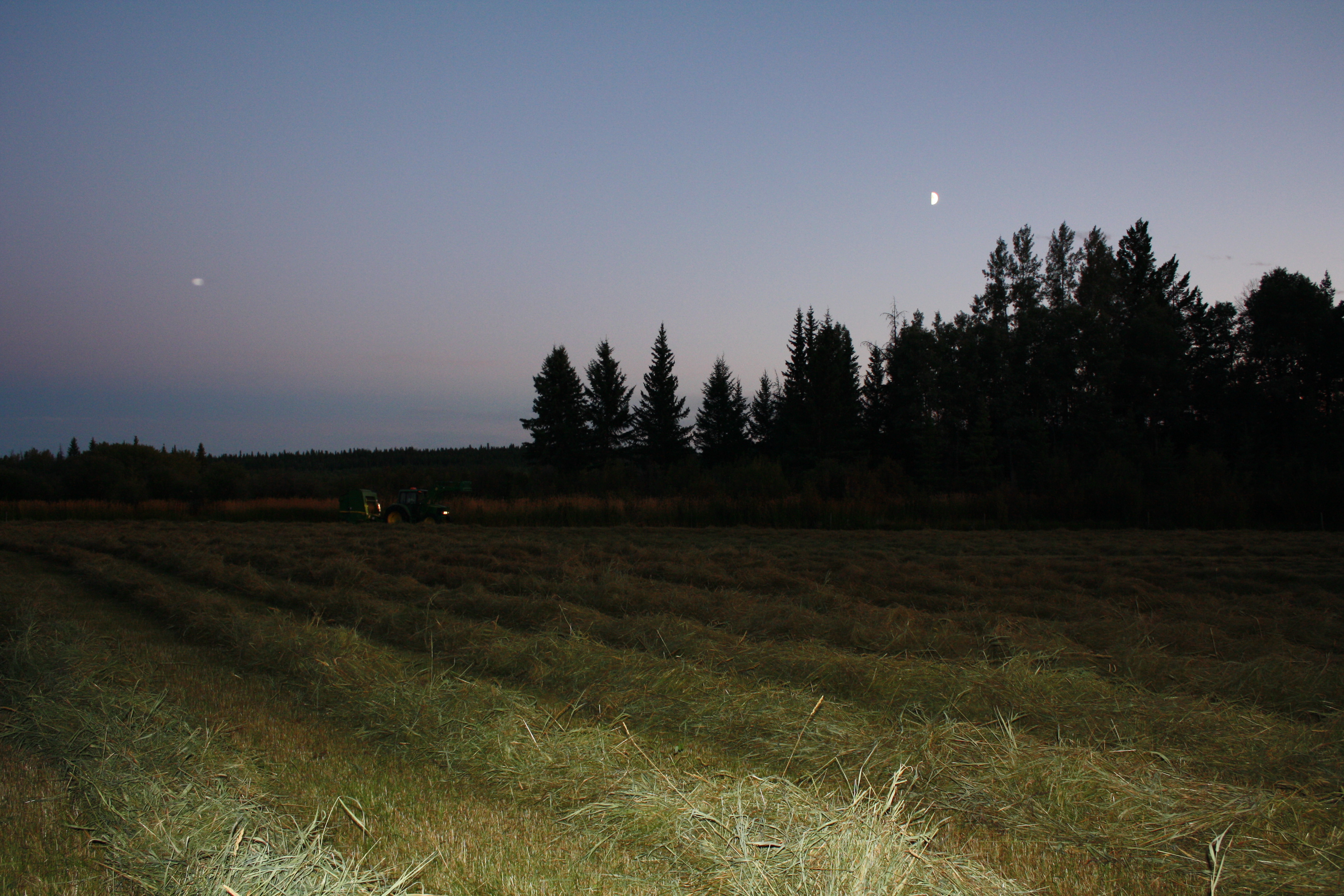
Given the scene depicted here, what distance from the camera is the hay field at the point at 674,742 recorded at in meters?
2.93

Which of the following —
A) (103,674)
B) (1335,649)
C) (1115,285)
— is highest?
(1115,285)

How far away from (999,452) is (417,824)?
4474 centimetres

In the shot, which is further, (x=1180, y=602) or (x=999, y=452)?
(x=999, y=452)

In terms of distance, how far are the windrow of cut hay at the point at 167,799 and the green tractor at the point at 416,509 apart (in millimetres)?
19216

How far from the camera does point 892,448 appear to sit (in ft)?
155

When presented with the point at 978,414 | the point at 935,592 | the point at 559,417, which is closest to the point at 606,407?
the point at 559,417

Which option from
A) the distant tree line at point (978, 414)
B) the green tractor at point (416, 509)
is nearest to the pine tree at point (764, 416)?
the distant tree line at point (978, 414)

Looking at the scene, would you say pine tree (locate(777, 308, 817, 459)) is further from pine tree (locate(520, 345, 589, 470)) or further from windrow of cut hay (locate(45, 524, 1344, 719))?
windrow of cut hay (locate(45, 524, 1344, 719))

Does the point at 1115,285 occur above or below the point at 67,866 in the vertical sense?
above

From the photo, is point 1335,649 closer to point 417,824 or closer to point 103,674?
point 417,824

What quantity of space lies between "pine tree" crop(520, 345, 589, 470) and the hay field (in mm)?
40616

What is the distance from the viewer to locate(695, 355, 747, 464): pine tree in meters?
51.8

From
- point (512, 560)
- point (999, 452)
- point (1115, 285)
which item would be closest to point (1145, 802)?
point (512, 560)

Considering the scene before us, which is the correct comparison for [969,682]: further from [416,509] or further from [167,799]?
[416,509]
